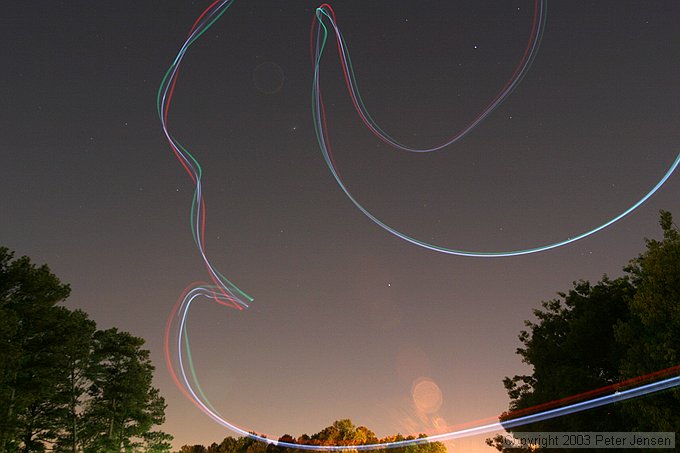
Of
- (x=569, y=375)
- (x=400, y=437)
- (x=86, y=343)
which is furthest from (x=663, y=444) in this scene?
(x=400, y=437)

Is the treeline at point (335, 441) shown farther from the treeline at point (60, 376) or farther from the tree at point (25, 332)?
the tree at point (25, 332)

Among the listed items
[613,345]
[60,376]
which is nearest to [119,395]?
[60,376]

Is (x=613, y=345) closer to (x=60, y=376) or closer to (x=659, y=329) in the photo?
(x=659, y=329)

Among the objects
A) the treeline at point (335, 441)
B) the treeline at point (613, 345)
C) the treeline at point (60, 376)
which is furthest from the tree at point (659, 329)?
the treeline at point (335, 441)

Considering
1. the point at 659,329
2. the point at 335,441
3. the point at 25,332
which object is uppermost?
the point at 335,441

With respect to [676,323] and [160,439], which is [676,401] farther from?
[160,439]

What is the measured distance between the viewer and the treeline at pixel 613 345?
61.1 feet

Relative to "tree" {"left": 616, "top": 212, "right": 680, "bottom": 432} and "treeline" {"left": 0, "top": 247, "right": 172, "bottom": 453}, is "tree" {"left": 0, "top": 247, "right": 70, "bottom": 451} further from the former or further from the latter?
"tree" {"left": 616, "top": 212, "right": 680, "bottom": 432}

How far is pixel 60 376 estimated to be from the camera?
105ft

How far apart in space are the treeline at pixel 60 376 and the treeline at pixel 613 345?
2576cm

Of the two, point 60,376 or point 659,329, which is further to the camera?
point 60,376

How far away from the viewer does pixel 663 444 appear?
59.6 ft

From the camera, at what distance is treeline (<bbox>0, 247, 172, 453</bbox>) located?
84.8ft

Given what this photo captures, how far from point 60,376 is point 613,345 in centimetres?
3134
